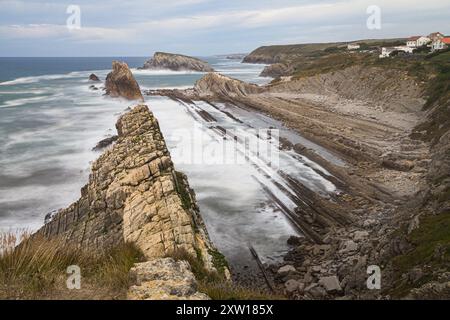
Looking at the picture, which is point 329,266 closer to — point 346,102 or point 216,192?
point 216,192

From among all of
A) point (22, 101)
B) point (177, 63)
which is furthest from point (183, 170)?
point (177, 63)

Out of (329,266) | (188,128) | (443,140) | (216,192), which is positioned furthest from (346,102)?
(329,266)

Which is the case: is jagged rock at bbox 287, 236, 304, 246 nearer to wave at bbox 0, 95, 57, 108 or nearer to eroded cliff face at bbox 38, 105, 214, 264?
eroded cliff face at bbox 38, 105, 214, 264

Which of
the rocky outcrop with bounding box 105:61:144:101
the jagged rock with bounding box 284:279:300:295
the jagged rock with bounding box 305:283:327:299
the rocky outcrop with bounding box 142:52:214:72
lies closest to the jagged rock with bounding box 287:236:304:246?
the jagged rock with bounding box 284:279:300:295

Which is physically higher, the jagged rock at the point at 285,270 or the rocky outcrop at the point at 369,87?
the rocky outcrop at the point at 369,87

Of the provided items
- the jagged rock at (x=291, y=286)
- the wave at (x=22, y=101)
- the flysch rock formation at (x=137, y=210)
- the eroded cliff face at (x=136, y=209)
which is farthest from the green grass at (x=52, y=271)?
the wave at (x=22, y=101)

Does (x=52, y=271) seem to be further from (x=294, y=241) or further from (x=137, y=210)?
(x=294, y=241)

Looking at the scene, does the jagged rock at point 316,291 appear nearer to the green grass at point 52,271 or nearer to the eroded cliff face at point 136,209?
the eroded cliff face at point 136,209
